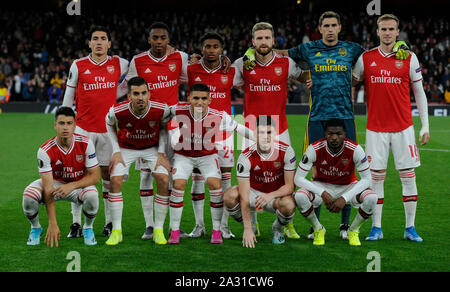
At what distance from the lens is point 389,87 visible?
248 inches

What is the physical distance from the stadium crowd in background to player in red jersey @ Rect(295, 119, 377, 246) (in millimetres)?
20992

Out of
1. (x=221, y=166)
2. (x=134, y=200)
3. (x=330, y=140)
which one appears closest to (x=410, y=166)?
(x=330, y=140)

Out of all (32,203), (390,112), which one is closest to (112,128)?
(32,203)

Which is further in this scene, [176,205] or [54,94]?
[54,94]

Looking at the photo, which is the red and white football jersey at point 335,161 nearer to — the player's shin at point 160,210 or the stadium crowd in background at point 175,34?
the player's shin at point 160,210

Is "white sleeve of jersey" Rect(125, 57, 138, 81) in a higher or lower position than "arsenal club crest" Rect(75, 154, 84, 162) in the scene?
higher

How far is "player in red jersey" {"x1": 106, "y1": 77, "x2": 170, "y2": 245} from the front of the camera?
606 cm

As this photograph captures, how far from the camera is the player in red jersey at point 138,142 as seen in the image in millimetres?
6057

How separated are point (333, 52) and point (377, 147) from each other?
106 cm

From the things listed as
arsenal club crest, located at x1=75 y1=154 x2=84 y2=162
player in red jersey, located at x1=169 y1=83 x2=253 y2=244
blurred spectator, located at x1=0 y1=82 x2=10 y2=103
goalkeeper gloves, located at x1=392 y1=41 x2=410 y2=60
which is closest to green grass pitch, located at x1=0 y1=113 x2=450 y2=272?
player in red jersey, located at x1=169 y1=83 x2=253 y2=244

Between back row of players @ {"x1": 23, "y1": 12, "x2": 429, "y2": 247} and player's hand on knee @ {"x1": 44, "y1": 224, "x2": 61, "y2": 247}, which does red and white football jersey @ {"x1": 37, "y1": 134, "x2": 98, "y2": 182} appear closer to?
back row of players @ {"x1": 23, "y1": 12, "x2": 429, "y2": 247}

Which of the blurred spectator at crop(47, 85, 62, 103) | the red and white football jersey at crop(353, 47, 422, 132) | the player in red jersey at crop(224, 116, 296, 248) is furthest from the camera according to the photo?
the blurred spectator at crop(47, 85, 62, 103)

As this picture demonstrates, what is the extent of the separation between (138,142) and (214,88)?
1.04 m

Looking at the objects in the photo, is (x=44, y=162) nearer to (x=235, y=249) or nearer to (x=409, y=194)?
(x=235, y=249)
